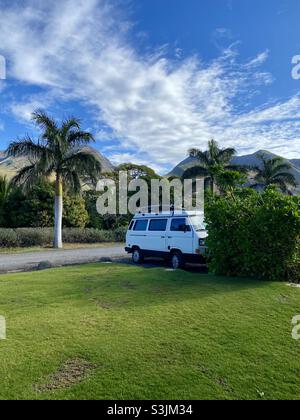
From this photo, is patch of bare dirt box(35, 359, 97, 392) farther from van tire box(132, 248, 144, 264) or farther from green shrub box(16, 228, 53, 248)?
green shrub box(16, 228, 53, 248)

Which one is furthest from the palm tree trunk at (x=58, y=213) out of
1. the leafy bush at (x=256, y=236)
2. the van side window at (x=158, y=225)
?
the leafy bush at (x=256, y=236)

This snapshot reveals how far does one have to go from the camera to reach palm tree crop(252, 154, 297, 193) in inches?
1371

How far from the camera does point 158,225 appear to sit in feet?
43.5

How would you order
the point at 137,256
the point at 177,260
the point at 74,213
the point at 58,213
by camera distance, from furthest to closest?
1. the point at 74,213
2. the point at 58,213
3. the point at 137,256
4. the point at 177,260

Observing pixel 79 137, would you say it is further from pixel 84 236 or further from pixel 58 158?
pixel 84 236

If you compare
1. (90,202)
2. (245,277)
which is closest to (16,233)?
(90,202)

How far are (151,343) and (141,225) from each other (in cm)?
955

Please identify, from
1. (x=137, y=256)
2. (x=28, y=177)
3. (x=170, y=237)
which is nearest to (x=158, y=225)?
(x=170, y=237)

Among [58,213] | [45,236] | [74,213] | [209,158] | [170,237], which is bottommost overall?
[45,236]

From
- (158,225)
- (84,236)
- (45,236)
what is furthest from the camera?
(84,236)

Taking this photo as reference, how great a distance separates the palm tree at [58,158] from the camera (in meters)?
22.5

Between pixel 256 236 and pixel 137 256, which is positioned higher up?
pixel 256 236

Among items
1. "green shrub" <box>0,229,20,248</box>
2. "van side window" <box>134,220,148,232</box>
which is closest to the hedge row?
"green shrub" <box>0,229,20,248</box>
